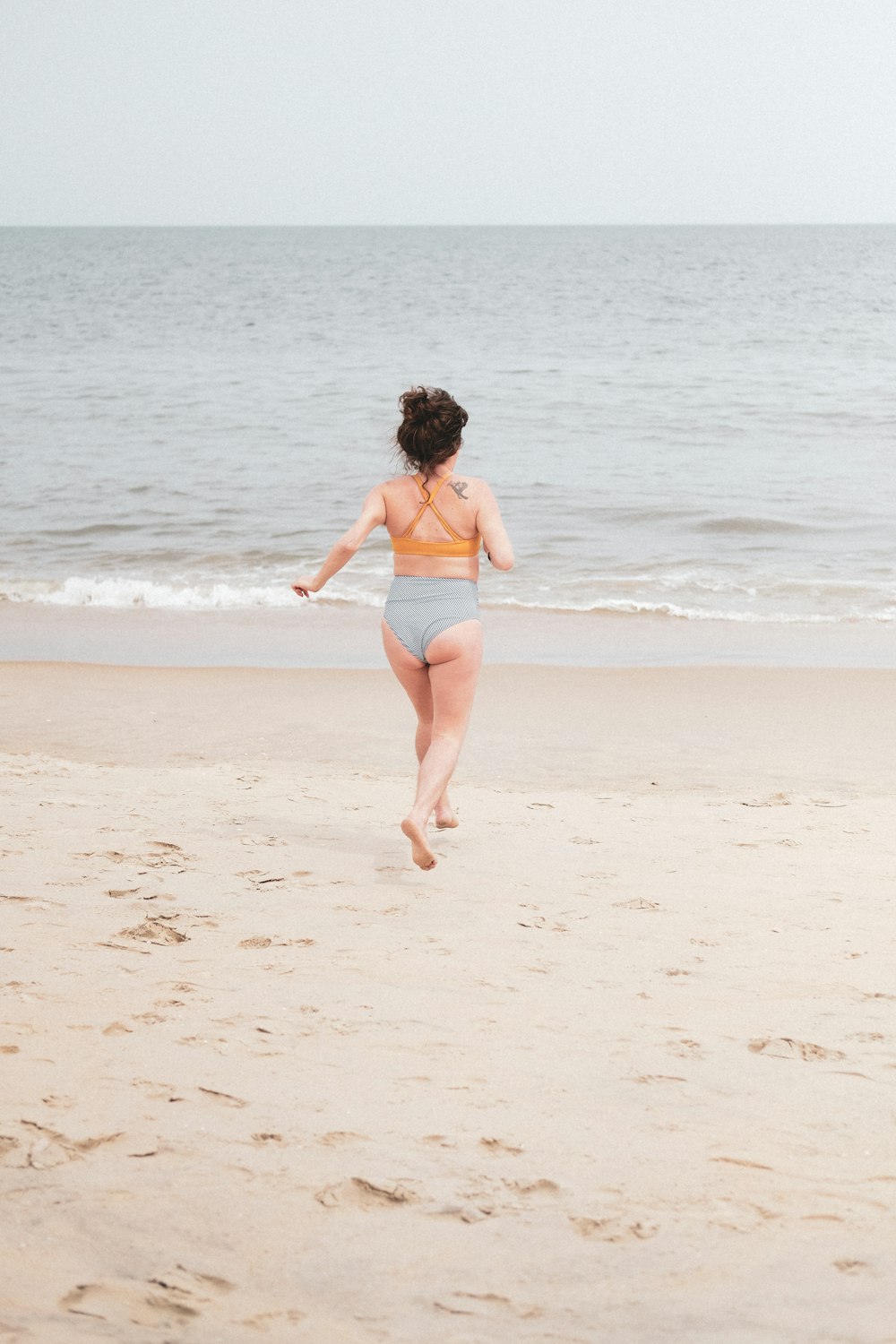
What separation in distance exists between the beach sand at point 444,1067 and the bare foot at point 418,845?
124 mm

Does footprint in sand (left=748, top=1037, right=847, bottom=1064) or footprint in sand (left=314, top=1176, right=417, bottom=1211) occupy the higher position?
footprint in sand (left=748, top=1037, right=847, bottom=1064)

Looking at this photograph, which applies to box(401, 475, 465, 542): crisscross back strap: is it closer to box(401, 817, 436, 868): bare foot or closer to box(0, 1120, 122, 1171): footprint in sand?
box(401, 817, 436, 868): bare foot

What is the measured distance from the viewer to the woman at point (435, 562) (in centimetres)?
420

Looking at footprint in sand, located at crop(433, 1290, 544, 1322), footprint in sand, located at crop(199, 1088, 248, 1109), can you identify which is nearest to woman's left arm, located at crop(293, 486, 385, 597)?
footprint in sand, located at crop(199, 1088, 248, 1109)

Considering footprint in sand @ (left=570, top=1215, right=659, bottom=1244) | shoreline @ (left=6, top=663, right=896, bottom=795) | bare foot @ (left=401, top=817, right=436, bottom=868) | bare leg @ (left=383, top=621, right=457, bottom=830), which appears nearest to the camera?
footprint in sand @ (left=570, top=1215, right=659, bottom=1244)

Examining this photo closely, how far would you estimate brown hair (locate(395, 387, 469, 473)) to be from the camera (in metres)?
4.15

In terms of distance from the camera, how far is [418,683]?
14.7 ft

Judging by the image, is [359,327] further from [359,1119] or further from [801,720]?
[359,1119]

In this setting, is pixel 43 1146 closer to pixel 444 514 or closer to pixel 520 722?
pixel 444 514

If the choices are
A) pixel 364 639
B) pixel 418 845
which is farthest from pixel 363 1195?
pixel 364 639

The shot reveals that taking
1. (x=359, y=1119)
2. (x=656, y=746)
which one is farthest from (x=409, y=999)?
(x=656, y=746)

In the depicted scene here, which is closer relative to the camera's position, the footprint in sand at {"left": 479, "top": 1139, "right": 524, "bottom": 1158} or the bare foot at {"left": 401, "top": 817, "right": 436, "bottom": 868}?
the footprint in sand at {"left": 479, "top": 1139, "right": 524, "bottom": 1158}

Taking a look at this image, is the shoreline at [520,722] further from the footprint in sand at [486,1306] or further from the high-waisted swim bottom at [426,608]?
the footprint in sand at [486,1306]

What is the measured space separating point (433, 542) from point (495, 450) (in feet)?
45.5
